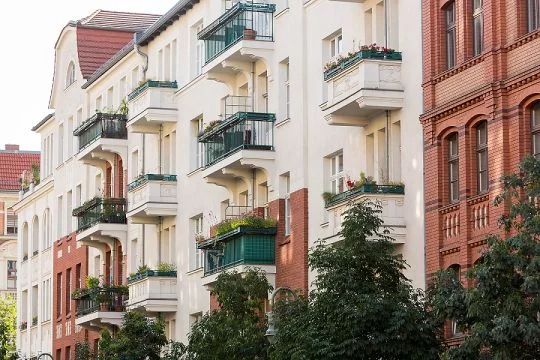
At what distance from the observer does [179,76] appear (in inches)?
2454

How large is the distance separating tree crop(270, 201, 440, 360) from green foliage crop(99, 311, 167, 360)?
16650 mm

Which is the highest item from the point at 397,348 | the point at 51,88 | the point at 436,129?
the point at 51,88

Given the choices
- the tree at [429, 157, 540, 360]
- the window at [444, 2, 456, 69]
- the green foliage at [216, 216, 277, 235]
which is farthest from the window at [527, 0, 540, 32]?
the green foliage at [216, 216, 277, 235]

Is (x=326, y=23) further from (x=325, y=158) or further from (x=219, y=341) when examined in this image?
(x=219, y=341)

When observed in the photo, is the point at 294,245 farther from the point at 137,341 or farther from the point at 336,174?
the point at 137,341

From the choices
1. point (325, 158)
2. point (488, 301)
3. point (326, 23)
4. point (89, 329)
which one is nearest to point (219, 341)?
point (325, 158)

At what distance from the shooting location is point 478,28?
40.0 m

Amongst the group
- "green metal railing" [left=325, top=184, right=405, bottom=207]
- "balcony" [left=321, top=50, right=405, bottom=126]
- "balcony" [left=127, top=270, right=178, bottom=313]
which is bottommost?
"balcony" [left=127, top=270, right=178, bottom=313]

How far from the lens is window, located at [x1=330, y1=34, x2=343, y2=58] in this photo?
47.8 m

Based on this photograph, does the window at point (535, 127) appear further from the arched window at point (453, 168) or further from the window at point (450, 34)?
the window at point (450, 34)

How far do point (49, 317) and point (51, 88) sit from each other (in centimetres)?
1032

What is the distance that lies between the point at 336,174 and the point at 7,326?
4081 cm

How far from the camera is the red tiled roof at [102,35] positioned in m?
76.4

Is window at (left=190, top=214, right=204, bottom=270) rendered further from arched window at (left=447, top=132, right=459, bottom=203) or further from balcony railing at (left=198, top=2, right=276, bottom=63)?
arched window at (left=447, top=132, right=459, bottom=203)
